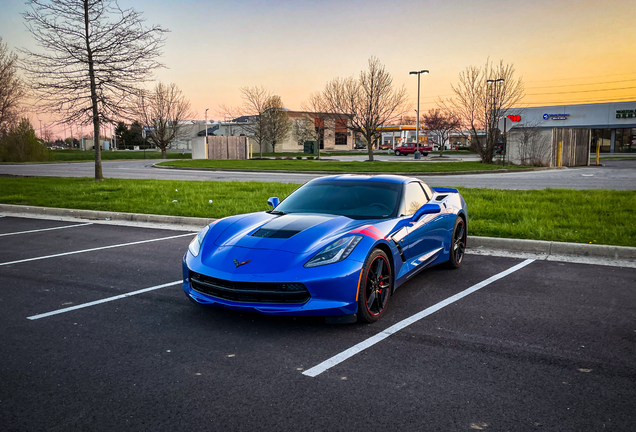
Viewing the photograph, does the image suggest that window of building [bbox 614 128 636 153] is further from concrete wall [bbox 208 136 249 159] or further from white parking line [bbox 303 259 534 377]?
white parking line [bbox 303 259 534 377]

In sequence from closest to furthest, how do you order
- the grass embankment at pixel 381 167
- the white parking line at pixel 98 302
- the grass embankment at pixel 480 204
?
the white parking line at pixel 98 302, the grass embankment at pixel 480 204, the grass embankment at pixel 381 167

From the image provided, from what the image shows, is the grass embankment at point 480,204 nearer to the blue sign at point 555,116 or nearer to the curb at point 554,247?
the curb at point 554,247

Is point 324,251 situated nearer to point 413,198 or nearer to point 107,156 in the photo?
point 413,198

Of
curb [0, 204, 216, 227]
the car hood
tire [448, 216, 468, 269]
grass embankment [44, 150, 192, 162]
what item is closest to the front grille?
the car hood

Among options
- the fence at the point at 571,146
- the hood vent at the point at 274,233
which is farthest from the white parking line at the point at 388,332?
the fence at the point at 571,146

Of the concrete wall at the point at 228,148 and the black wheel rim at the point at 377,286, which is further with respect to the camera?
the concrete wall at the point at 228,148

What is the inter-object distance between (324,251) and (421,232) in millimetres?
1631

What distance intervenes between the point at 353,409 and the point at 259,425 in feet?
1.86

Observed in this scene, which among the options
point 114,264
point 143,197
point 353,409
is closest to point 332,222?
point 353,409

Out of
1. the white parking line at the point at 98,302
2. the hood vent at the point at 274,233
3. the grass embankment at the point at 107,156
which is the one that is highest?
the grass embankment at the point at 107,156

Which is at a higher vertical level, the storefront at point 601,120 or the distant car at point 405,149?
the storefront at point 601,120

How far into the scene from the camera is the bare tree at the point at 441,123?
58737 mm

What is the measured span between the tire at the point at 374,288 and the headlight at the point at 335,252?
194 millimetres

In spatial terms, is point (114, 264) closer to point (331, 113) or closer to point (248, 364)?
point (248, 364)
